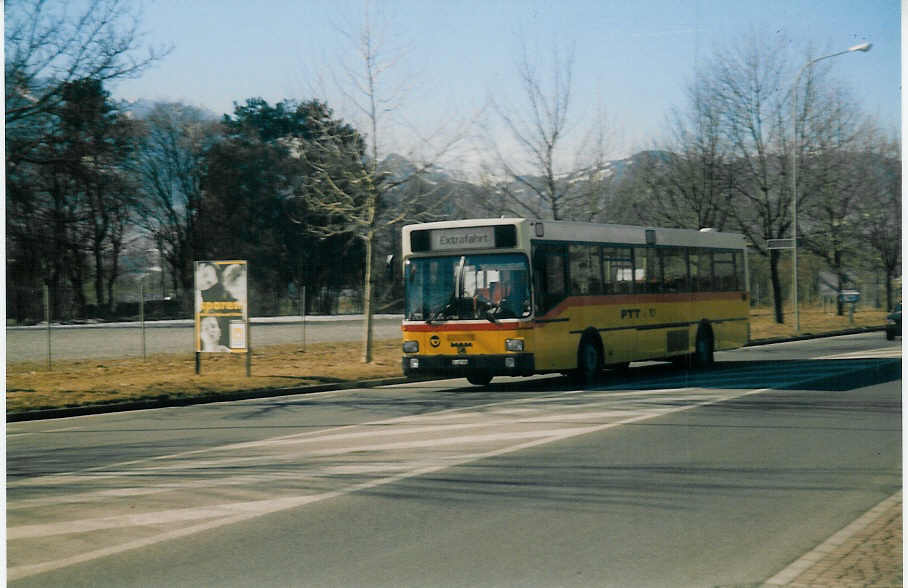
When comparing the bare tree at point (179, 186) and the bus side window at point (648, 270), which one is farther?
the bare tree at point (179, 186)

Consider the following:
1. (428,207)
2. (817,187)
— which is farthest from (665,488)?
(817,187)

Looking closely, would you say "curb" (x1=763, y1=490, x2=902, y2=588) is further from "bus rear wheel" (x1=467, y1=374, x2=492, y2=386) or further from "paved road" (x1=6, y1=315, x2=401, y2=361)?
"paved road" (x1=6, y1=315, x2=401, y2=361)

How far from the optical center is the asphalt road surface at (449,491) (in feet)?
20.4

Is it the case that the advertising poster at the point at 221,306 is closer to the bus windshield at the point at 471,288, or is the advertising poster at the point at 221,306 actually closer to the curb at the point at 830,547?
the bus windshield at the point at 471,288

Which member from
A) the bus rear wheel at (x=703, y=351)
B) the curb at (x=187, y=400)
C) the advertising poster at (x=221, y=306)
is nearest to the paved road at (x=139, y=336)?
the advertising poster at (x=221, y=306)

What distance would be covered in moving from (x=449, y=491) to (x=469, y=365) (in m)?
9.23

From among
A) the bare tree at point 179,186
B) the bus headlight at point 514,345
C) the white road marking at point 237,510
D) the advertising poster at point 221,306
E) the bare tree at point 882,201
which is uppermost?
the bare tree at point 179,186

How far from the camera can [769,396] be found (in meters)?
16.4

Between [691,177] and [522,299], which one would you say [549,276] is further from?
[691,177]

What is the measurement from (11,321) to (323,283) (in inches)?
1565

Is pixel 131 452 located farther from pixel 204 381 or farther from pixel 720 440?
pixel 204 381

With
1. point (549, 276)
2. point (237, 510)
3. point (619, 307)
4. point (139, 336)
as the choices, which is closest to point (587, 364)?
point (619, 307)

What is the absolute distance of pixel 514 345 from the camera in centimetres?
1764

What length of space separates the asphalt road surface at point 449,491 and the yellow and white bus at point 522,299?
1.90 metres
